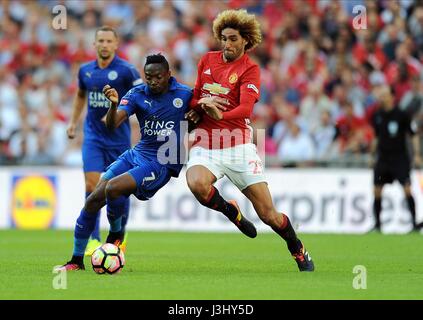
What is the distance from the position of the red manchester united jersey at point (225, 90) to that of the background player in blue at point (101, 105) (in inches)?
95.8

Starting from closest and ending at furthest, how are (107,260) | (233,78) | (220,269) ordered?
(107,260) < (233,78) < (220,269)

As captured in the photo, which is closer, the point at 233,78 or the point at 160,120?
the point at 233,78

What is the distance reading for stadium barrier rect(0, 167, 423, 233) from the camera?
19172 millimetres

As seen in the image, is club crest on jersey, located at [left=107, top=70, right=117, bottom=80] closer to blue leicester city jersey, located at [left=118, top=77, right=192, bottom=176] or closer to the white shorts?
blue leicester city jersey, located at [left=118, top=77, right=192, bottom=176]

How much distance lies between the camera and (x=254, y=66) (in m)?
10.5

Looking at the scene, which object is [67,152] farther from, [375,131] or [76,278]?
[76,278]

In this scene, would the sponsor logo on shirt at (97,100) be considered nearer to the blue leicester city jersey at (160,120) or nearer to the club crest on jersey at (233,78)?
the blue leicester city jersey at (160,120)

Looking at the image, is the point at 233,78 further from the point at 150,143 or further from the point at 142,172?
the point at 142,172

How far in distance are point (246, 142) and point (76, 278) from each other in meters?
2.33

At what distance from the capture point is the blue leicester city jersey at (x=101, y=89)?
13.0m

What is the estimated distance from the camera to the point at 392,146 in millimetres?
18625

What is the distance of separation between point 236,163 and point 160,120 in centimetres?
92

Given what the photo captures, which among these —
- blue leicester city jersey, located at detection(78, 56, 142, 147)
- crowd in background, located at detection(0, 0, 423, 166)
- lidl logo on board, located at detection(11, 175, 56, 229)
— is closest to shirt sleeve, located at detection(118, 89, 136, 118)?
blue leicester city jersey, located at detection(78, 56, 142, 147)

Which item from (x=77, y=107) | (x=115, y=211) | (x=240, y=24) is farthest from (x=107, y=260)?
(x=77, y=107)
